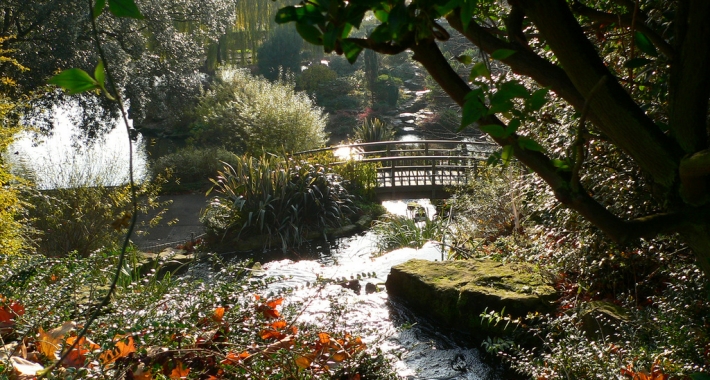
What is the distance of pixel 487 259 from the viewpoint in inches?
248

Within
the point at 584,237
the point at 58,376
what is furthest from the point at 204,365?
the point at 584,237

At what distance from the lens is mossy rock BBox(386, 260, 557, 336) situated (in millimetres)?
4852

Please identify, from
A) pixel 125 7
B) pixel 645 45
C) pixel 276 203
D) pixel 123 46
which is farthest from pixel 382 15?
pixel 123 46

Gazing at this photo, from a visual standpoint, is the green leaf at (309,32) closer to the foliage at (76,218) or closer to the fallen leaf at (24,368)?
the fallen leaf at (24,368)

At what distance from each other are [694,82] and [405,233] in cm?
884

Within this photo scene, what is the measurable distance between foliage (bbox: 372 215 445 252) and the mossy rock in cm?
317

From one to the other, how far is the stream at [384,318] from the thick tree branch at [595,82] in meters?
2.09

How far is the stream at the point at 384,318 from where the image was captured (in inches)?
156

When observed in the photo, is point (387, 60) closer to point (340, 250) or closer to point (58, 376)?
point (340, 250)

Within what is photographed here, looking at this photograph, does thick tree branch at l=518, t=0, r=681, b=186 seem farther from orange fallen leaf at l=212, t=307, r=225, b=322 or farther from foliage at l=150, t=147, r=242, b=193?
foliage at l=150, t=147, r=242, b=193

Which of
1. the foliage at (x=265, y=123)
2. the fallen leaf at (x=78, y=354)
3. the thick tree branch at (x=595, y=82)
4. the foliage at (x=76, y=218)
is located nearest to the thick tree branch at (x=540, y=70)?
the thick tree branch at (x=595, y=82)

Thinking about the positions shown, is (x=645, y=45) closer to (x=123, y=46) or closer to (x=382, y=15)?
(x=382, y=15)

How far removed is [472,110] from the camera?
0.86 metres

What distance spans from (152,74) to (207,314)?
53.0 feet
